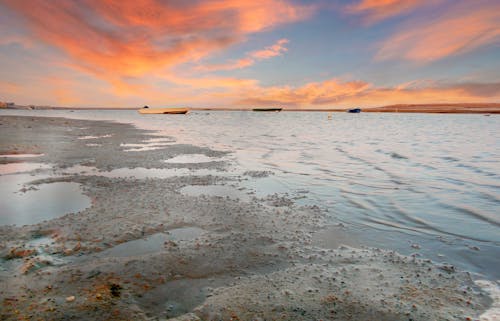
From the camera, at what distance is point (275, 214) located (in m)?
7.28

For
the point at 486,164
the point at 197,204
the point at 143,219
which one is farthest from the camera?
the point at 486,164

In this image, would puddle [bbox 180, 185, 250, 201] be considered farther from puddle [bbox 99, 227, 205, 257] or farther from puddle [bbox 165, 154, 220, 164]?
puddle [bbox 165, 154, 220, 164]

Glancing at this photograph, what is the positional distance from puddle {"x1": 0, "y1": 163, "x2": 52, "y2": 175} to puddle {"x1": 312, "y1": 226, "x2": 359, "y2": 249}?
11625 millimetres

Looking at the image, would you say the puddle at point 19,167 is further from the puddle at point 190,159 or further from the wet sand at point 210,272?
the wet sand at point 210,272

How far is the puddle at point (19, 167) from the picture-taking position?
11585mm

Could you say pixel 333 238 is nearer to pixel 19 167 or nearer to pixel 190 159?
pixel 190 159

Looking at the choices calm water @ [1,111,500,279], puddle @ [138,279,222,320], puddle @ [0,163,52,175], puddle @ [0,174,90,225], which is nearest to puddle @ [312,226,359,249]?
calm water @ [1,111,500,279]

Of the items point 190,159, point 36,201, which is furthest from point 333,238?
point 190,159

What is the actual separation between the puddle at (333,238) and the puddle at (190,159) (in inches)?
380

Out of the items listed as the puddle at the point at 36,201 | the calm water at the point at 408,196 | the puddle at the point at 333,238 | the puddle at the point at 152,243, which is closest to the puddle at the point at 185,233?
the puddle at the point at 152,243

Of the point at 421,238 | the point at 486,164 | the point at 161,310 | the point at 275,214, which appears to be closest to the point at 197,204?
the point at 275,214

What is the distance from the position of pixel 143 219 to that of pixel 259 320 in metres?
4.10

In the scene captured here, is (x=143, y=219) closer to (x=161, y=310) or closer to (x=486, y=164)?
(x=161, y=310)

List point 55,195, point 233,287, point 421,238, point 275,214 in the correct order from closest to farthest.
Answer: point 233,287, point 421,238, point 275,214, point 55,195
